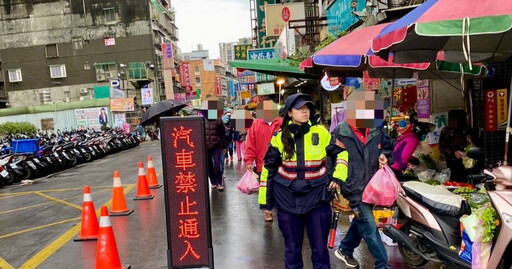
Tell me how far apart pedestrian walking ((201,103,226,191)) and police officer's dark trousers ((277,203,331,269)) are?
5.05 meters

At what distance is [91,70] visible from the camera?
148ft

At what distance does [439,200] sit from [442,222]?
0.22m

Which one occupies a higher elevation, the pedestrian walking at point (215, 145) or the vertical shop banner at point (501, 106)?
the vertical shop banner at point (501, 106)

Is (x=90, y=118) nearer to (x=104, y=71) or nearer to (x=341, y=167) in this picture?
(x=104, y=71)

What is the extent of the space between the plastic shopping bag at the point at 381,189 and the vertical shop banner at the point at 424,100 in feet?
13.1

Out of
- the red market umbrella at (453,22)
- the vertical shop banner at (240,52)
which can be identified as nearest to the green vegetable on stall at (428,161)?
the red market umbrella at (453,22)

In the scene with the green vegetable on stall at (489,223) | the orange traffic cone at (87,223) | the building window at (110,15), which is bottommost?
the orange traffic cone at (87,223)

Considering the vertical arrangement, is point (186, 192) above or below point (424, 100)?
below

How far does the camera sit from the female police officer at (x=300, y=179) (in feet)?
11.8

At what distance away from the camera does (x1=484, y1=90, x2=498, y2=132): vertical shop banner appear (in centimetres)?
596

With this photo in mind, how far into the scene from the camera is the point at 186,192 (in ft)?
13.7

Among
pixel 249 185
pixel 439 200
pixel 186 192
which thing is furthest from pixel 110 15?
pixel 439 200

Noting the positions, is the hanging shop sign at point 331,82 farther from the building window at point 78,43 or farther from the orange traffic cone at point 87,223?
the building window at point 78,43

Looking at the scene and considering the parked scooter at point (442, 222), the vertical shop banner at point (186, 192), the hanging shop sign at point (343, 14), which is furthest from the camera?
the hanging shop sign at point (343, 14)
